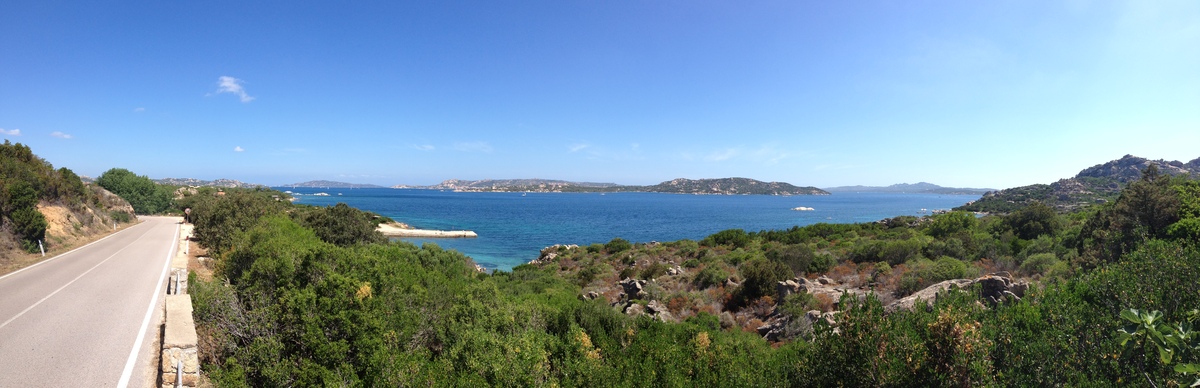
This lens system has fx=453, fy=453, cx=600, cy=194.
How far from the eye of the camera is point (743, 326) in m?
14.2

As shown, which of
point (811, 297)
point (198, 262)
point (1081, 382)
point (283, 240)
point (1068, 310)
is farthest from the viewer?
point (198, 262)

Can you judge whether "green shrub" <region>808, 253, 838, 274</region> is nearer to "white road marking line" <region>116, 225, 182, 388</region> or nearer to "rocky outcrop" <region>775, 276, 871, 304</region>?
"rocky outcrop" <region>775, 276, 871, 304</region>

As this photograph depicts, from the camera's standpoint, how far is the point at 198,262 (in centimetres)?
1922

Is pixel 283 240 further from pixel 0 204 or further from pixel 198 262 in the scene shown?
pixel 0 204

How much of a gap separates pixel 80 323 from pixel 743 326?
16859 millimetres

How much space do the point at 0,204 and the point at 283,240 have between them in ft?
58.5

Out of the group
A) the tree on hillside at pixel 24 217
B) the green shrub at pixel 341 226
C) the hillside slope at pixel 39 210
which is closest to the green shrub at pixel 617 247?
the green shrub at pixel 341 226

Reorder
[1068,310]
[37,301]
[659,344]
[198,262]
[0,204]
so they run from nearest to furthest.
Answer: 1. [1068,310]
2. [659,344]
3. [37,301]
4. [198,262]
5. [0,204]

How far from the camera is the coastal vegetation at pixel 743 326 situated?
4.83 m

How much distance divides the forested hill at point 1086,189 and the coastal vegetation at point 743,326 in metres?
56.6

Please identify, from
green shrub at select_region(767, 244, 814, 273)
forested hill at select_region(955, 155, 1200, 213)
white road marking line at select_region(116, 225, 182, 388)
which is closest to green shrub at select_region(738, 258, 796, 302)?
green shrub at select_region(767, 244, 814, 273)

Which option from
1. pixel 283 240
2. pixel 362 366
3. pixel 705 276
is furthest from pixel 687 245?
pixel 362 366

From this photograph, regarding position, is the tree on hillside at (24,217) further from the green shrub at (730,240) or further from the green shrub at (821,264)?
the green shrub at (730,240)

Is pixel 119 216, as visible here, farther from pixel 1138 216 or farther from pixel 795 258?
pixel 1138 216
